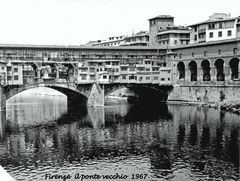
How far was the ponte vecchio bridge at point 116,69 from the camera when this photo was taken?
7300 cm

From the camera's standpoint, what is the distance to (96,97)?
78000 millimetres

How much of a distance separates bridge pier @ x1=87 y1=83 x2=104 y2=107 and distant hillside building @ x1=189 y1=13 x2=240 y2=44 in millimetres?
29826

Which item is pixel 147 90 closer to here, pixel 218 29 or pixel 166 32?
pixel 166 32

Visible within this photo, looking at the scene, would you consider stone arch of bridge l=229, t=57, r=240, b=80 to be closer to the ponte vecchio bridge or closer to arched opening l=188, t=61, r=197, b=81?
the ponte vecchio bridge

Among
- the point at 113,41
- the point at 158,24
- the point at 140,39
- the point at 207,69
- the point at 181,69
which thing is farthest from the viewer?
the point at 113,41

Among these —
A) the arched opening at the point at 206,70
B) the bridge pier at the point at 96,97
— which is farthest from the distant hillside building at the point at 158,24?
the bridge pier at the point at 96,97

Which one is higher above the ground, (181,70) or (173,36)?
(173,36)

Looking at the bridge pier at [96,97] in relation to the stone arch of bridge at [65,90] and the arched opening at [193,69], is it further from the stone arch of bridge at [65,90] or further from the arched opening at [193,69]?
the arched opening at [193,69]

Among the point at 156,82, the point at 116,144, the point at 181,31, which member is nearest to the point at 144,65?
the point at 156,82

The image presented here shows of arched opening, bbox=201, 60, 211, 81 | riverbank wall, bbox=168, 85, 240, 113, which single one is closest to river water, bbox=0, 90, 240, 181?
riverbank wall, bbox=168, 85, 240, 113

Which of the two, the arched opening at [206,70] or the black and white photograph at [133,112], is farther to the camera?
the arched opening at [206,70]

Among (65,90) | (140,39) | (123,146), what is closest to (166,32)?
(140,39)

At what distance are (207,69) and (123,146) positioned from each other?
4994 cm

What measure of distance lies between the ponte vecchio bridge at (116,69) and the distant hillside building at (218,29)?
21.9 ft
